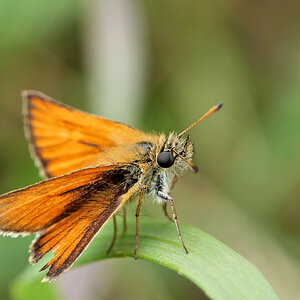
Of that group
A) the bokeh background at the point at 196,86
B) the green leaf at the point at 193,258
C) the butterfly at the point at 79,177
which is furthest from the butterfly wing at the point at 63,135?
the bokeh background at the point at 196,86

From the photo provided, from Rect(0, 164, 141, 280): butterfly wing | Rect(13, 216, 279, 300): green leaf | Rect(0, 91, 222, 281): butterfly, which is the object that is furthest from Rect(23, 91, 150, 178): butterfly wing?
Rect(13, 216, 279, 300): green leaf

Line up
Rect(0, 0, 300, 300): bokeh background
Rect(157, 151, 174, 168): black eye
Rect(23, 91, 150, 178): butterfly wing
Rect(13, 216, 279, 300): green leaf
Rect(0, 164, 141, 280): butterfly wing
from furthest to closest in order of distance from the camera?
Rect(0, 0, 300, 300): bokeh background, Rect(23, 91, 150, 178): butterfly wing, Rect(157, 151, 174, 168): black eye, Rect(0, 164, 141, 280): butterfly wing, Rect(13, 216, 279, 300): green leaf

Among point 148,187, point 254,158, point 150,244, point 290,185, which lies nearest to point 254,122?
point 254,158

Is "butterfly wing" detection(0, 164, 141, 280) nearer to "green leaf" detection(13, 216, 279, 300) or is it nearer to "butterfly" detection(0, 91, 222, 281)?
"butterfly" detection(0, 91, 222, 281)

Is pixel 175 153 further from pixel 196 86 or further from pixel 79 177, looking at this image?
pixel 196 86

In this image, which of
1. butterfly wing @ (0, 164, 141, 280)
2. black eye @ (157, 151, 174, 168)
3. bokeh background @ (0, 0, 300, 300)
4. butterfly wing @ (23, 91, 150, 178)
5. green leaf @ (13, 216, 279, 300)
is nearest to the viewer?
green leaf @ (13, 216, 279, 300)

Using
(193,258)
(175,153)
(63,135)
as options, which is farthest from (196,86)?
(193,258)

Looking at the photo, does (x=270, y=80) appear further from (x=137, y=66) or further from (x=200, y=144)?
(x=137, y=66)
